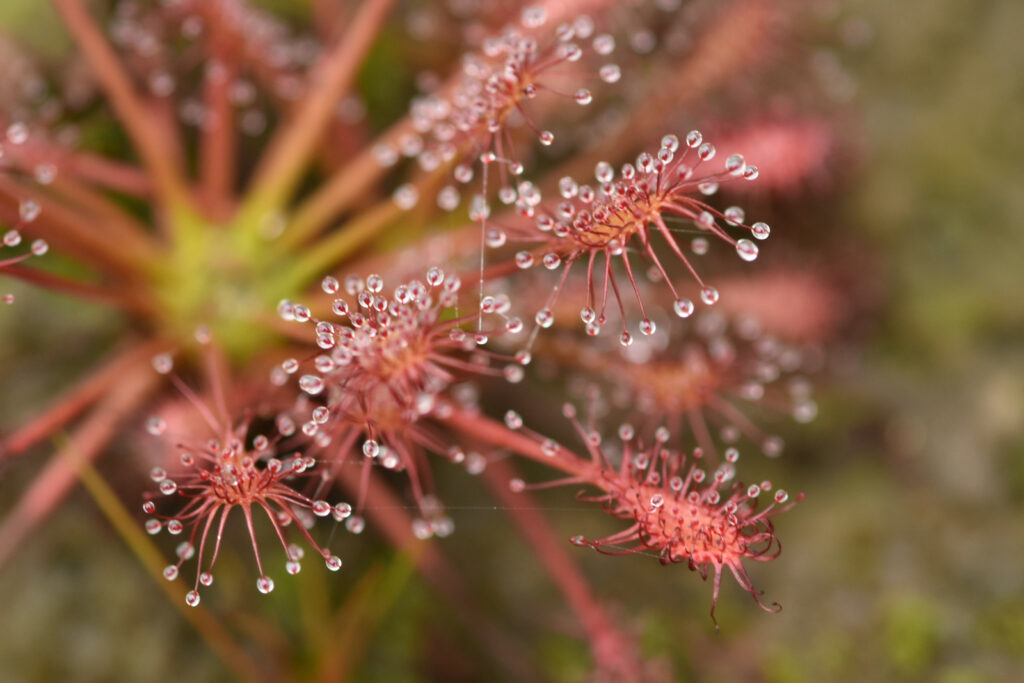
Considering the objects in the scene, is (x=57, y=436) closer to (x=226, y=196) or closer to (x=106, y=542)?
(x=106, y=542)

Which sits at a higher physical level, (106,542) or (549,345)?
(549,345)

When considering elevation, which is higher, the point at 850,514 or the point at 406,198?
the point at 406,198

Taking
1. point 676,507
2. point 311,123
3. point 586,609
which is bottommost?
point 586,609

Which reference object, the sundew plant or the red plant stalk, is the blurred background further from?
the red plant stalk

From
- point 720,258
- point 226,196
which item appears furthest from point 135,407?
point 720,258

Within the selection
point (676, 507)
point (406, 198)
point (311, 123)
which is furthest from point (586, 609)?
point (311, 123)

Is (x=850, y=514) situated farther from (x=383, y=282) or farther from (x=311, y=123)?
(x=311, y=123)

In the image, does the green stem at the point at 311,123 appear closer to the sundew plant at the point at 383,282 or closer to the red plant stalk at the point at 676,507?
the sundew plant at the point at 383,282

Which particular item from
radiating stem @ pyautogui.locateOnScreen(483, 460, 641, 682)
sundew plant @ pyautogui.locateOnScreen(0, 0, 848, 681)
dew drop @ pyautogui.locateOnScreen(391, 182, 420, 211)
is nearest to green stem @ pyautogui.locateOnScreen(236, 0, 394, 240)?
sundew plant @ pyautogui.locateOnScreen(0, 0, 848, 681)
